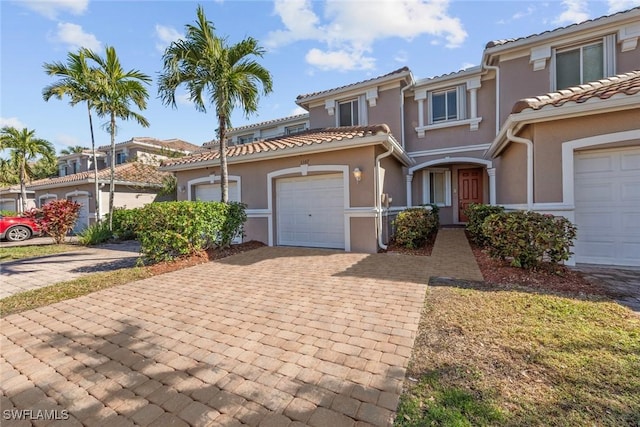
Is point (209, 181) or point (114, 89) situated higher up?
point (114, 89)

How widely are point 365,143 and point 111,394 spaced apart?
7445 mm

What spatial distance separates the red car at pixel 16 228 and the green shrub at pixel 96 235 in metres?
3.74

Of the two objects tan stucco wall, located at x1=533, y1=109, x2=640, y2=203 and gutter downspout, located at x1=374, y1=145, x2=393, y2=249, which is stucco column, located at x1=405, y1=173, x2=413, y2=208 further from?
tan stucco wall, located at x1=533, y1=109, x2=640, y2=203

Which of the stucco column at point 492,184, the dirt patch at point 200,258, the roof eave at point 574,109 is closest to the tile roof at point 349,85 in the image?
the stucco column at point 492,184

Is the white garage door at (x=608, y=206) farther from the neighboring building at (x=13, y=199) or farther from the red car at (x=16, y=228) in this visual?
the neighboring building at (x=13, y=199)

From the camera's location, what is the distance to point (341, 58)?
11094mm

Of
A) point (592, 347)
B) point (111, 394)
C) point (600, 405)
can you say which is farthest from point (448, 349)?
point (111, 394)

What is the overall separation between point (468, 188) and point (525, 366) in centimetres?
1265

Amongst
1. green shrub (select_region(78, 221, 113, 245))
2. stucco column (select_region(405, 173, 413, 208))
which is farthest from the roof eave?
green shrub (select_region(78, 221, 113, 245))

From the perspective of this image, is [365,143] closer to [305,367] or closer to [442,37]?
[442,37]

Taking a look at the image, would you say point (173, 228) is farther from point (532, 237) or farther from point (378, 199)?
point (532, 237)

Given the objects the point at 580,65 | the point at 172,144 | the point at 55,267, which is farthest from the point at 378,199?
the point at 172,144

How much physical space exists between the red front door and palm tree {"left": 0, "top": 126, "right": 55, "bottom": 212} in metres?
25.8

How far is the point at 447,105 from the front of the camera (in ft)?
40.8
